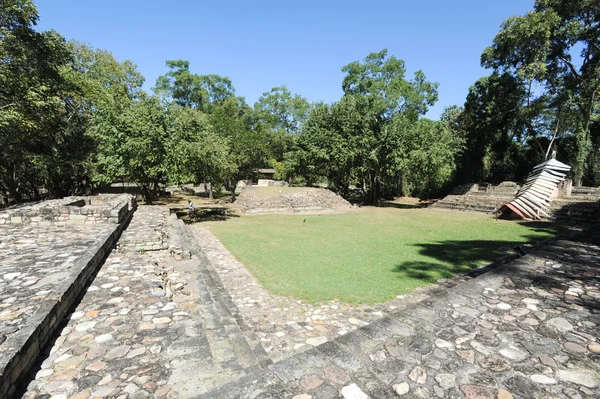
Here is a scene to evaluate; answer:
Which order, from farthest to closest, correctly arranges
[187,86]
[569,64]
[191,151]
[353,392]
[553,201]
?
[187,86], [569,64], [553,201], [191,151], [353,392]

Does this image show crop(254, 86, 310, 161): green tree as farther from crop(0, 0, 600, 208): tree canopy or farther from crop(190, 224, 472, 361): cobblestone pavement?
crop(190, 224, 472, 361): cobblestone pavement

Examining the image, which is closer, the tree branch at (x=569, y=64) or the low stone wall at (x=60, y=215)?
the low stone wall at (x=60, y=215)

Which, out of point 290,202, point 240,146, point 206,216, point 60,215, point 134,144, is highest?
point 240,146

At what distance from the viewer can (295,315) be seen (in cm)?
515

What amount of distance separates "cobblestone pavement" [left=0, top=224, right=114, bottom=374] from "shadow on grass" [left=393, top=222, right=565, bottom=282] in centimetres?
712

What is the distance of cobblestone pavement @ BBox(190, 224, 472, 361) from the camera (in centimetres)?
432

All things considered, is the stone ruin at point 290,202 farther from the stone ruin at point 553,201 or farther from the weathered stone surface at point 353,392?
the weathered stone surface at point 353,392

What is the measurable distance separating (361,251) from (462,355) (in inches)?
277

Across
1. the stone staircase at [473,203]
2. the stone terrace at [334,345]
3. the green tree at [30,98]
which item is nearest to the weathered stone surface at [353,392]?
the stone terrace at [334,345]

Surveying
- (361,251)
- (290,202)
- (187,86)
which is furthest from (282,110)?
(361,251)

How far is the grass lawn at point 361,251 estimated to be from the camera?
6.58 metres

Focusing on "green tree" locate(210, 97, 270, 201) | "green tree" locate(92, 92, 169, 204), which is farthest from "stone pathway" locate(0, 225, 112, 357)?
"green tree" locate(210, 97, 270, 201)

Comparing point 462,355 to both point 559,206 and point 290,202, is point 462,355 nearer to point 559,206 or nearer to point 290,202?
point 290,202

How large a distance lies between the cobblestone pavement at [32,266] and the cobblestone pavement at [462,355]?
2614mm
